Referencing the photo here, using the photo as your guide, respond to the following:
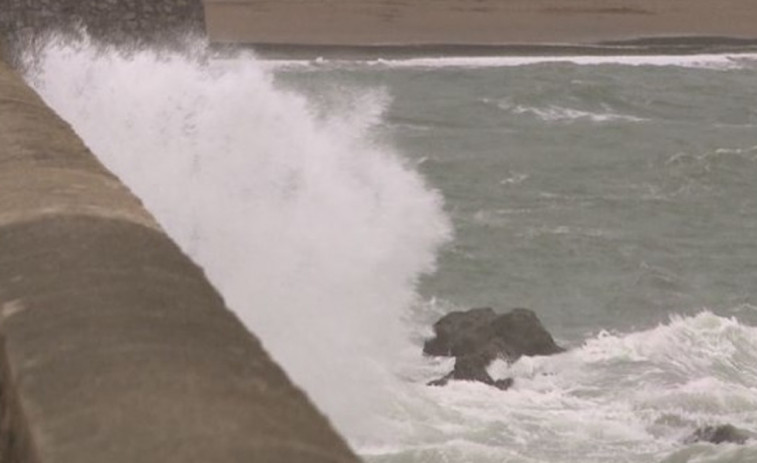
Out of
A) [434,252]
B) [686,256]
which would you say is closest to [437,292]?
[434,252]

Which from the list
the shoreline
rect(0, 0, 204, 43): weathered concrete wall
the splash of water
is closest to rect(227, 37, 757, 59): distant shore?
the shoreline

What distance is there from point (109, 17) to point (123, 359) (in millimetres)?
7986

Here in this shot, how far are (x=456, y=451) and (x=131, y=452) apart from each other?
6.99 m

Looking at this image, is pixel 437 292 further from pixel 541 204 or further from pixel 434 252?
pixel 541 204

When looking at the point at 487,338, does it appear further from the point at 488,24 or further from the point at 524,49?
the point at 488,24

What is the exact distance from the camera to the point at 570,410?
34.9 feet

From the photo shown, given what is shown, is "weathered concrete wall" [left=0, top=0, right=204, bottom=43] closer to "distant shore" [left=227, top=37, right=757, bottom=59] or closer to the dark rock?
the dark rock

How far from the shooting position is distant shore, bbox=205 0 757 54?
89.6ft

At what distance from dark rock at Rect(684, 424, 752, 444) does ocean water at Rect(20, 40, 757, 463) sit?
0.11 m

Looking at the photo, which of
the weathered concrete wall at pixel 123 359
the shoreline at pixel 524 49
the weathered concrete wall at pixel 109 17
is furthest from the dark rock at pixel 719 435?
the shoreline at pixel 524 49

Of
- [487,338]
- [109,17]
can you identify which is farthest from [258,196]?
[487,338]

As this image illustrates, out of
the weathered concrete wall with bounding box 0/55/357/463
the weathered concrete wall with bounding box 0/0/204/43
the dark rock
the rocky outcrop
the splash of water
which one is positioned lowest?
the rocky outcrop

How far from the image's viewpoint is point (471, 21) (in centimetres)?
2867

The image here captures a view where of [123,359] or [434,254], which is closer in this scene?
[123,359]
